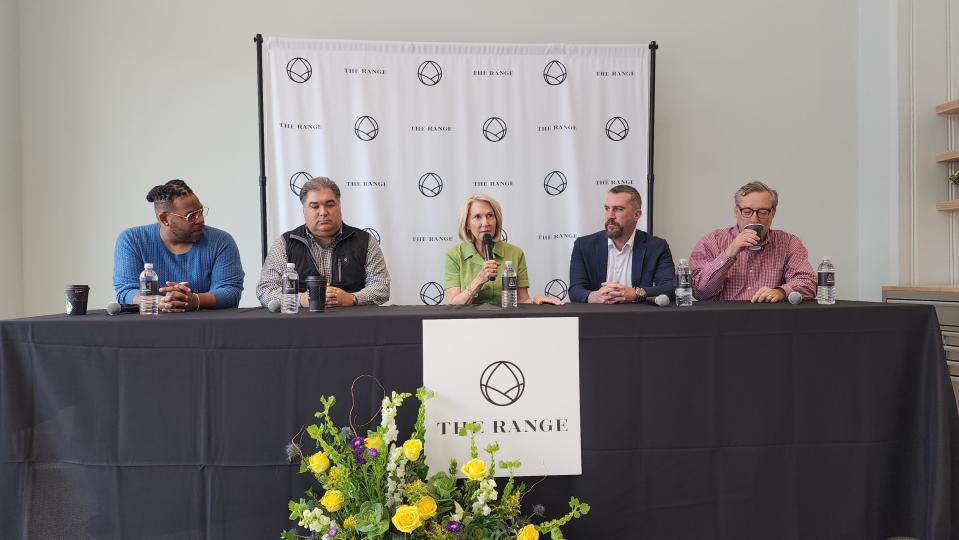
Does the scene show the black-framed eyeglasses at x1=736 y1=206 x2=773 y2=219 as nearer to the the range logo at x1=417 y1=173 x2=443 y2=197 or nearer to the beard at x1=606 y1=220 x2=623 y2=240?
the beard at x1=606 y1=220 x2=623 y2=240

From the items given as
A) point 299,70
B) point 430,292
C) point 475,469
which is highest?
point 299,70

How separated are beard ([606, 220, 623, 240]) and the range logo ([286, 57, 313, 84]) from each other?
1996mm

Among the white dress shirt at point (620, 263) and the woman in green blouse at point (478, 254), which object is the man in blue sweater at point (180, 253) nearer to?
the woman in green blouse at point (478, 254)

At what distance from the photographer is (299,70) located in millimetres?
3619

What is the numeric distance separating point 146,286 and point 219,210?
1.92m

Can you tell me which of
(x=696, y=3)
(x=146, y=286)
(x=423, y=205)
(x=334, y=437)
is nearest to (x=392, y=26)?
(x=423, y=205)

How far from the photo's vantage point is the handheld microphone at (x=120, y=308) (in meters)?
1.98

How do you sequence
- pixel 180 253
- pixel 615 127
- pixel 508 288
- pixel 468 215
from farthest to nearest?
pixel 615 127, pixel 468 215, pixel 180 253, pixel 508 288

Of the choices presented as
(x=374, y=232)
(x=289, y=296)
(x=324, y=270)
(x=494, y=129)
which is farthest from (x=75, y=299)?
(x=494, y=129)

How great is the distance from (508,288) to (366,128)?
2009mm

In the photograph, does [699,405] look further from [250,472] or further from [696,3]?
[696,3]

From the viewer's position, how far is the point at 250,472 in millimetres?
1750

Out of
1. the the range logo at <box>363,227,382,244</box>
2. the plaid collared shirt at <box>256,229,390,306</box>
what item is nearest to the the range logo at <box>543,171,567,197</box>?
the the range logo at <box>363,227,382,244</box>

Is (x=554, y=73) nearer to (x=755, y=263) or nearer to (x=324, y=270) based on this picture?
(x=755, y=263)
